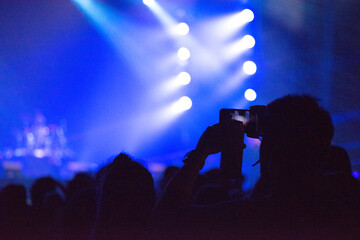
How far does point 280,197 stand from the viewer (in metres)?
1.27

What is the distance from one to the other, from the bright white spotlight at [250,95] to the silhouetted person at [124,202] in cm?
713

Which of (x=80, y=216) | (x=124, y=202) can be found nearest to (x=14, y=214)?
(x=80, y=216)

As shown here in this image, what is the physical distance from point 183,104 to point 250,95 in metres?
2.43

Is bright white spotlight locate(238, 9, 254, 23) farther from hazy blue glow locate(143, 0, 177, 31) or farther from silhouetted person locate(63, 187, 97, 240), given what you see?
silhouetted person locate(63, 187, 97, 240)

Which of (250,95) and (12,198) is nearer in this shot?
(12,198)

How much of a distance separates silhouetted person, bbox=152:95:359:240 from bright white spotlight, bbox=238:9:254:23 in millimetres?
7483

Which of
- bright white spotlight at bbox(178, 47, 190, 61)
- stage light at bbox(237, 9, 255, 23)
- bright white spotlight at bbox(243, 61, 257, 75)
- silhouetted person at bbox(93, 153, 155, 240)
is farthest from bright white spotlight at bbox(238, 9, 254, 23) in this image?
silhouetted person at bbox(93, 153, 155, 240)

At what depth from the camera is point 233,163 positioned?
1.44 meters

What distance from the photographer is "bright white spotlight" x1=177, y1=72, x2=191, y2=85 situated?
1028cm

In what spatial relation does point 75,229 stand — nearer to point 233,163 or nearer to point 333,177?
point 233,163

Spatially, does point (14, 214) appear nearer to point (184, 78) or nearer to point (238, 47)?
point (238, 47)

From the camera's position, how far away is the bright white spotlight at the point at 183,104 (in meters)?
10.4

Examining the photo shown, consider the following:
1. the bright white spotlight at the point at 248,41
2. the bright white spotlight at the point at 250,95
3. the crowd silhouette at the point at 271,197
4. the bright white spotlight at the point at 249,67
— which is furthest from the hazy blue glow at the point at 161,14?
the crowd silhouette at the point at 271,197

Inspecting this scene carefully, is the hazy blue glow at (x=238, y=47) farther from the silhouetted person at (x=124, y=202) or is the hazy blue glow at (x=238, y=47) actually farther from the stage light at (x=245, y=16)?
the silhouetted person at (x=124, y=202)
